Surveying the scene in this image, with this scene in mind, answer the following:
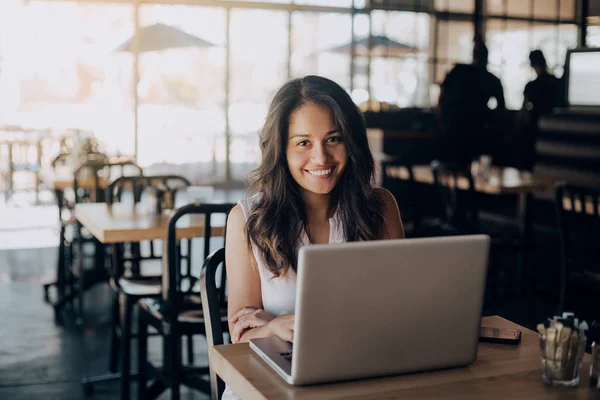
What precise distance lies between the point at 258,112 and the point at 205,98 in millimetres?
797

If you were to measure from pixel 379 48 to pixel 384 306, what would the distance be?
10159 millimetres

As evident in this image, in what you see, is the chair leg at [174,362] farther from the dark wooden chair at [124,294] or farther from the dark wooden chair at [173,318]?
the dark wooden chair at [124,294]

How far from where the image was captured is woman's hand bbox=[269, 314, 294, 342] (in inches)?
59.0

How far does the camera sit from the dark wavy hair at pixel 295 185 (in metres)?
1.85

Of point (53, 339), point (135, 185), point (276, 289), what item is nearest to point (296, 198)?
point (276, 289)

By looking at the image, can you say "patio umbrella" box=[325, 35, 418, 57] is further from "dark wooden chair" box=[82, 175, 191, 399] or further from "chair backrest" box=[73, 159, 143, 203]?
"dark wooden chair" box=[82, 175, 191, 399]

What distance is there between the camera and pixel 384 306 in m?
1.25

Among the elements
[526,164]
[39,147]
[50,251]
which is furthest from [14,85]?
[526,164]

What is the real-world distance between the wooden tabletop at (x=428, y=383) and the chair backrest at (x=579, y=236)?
2320mm

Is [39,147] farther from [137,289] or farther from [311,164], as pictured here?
[311,164]

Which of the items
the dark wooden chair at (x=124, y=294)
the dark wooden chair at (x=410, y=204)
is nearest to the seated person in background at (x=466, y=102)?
the dark wooden chair at (x=410, y=204)

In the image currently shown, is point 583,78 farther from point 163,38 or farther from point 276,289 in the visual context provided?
point 276,289

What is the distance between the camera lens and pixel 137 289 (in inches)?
133

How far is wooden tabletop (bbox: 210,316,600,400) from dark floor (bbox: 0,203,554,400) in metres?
2.25
